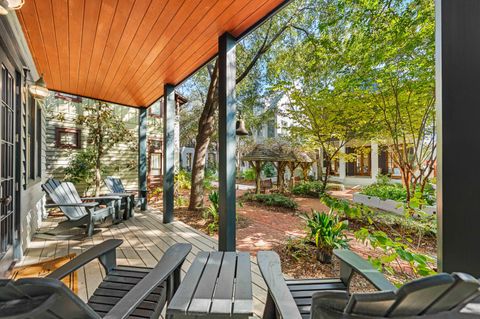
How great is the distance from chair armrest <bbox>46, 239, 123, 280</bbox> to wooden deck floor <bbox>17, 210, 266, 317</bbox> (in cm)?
70

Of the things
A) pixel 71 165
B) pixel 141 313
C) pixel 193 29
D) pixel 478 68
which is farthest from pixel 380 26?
pixel 71 165

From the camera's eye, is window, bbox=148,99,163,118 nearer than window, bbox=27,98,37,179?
No

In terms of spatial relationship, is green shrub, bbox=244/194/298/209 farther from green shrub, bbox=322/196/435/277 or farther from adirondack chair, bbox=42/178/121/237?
adirondack chair, bbox=42/178/121/237

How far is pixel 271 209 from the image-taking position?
23.8 ft

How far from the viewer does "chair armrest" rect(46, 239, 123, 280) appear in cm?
131

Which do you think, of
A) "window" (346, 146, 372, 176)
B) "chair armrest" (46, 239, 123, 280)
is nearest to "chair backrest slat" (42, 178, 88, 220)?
"chair armrest" (46, 239, 123, 280)

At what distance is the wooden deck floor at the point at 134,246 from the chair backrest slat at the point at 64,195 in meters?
0.46

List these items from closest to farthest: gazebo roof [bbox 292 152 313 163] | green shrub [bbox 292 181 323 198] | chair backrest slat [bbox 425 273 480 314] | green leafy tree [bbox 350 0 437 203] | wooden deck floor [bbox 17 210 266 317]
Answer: chair backrest slat [bbox 425 273 480 314]
wooden deck floor [bbox 17 210 266 317]
green leafy tree [bbox 350 0 437 203]
gazebo roof [bbox 292 152 313 163]
green shrub [bbox 292 181 323 198]

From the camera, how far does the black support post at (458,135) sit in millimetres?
985

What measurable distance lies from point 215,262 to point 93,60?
347cm

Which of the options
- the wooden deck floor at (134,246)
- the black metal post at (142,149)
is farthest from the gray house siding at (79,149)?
the wooden deck floor at (134,246)

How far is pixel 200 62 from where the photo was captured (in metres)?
3.38

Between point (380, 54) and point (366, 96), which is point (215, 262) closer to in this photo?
point (380, 54)

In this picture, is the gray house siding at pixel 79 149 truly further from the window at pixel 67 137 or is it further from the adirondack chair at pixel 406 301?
the adirondack chair at pixel 406 301
